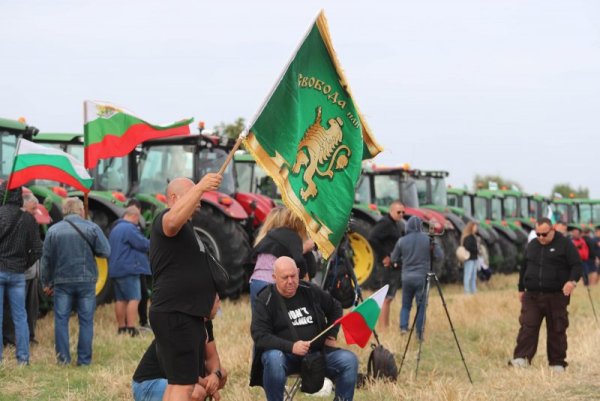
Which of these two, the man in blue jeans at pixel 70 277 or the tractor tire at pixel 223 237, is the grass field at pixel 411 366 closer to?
the man in blue jeans at pixel 70 277

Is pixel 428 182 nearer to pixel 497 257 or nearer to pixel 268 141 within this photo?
pixel 497 257

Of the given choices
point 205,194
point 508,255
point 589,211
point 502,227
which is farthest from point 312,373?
point 589,211

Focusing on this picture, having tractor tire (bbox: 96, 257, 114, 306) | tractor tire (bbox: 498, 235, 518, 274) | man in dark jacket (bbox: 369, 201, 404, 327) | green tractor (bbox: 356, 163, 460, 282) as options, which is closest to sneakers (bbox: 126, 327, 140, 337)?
tractor tire (bbox: 96, 257, 114, 306)

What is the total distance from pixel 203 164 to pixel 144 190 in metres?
0.95

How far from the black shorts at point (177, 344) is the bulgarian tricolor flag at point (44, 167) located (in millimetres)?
4117

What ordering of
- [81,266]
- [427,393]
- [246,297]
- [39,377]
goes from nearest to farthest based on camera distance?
[427,393] < [39,377] < [81,266] < [246,297]

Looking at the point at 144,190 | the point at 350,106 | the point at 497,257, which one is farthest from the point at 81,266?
the point at 497,257

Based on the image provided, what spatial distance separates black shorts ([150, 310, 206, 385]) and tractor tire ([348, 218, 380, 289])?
10.3 meters

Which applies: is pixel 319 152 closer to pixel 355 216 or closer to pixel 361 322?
pixel 361 322

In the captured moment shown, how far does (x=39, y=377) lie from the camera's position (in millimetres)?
7852

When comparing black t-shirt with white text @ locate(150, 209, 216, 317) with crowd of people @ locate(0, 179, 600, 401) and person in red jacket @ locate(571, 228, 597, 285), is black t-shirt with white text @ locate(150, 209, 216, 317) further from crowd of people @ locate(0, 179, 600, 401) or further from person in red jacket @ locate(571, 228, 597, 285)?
person in red jacket @ locate(571, 228, 597, 285)

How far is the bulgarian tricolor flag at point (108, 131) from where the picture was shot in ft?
31.6

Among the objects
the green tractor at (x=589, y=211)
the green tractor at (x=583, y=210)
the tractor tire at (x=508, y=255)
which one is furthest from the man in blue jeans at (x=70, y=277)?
the green tractor at (x=589, y=211)

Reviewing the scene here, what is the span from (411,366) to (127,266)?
309 cm
